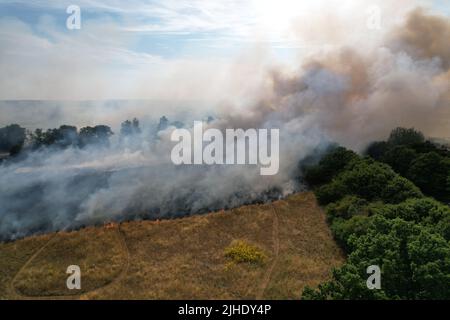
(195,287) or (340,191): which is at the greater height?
(340,191)

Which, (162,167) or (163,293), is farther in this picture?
(162,167)

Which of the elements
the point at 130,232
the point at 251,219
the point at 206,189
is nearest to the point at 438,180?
the point at 251,219

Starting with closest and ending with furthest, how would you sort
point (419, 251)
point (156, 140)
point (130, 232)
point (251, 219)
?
point (419, 251) → point (130, 232) → point (251, 219) → point (156, 140)

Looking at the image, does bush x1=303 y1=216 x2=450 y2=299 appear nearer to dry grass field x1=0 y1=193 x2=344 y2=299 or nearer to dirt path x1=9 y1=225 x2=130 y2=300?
dry grass field x1=0 y1=193 x2=344 y2=299

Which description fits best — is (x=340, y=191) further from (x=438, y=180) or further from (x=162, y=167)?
(x=162, y=167)

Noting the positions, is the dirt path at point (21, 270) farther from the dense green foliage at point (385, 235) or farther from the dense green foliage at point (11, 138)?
the dense green foliage at point (385, 235)

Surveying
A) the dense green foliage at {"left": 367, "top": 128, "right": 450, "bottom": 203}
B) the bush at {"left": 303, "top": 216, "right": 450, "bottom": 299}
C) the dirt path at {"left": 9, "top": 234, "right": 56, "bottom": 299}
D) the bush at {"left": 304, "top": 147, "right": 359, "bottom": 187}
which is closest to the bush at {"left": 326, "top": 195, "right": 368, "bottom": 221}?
the bush at {"left": 304, "top": 147, "right": 359, "bottom": 187}

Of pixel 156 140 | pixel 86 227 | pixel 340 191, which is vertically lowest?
pixel 86 227
